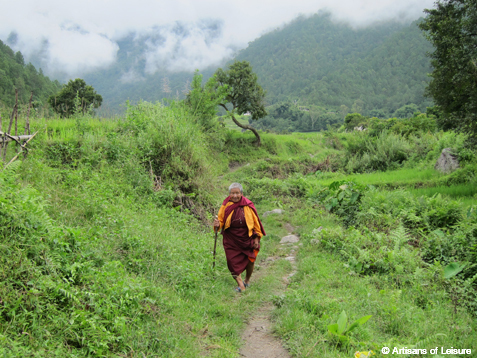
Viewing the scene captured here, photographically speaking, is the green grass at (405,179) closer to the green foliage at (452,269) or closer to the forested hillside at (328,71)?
the green foliage at (452,269)

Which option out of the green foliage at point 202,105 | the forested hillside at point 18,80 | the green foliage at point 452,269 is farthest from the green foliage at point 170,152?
the forested hillside at point 18,80

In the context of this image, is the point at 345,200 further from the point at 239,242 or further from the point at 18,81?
the point at 18,81

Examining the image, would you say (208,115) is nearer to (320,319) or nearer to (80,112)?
(80,112)

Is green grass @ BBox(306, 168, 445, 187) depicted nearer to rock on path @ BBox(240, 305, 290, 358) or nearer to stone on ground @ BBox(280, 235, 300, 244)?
stone on ground @ BBox(280, 235, 300, 244)

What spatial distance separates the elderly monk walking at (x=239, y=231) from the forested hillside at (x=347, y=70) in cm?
9159

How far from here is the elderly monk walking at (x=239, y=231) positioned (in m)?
5.78

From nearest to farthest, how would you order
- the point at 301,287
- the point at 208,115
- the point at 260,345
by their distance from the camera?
the point at 260,345 < the point at 301,287 < the point at 208,115

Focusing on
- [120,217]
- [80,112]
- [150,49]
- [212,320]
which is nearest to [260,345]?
[212,320]

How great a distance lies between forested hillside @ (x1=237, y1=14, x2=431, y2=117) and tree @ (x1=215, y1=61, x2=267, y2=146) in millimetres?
72777

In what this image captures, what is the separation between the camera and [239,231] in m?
5.82

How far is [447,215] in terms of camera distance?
797 centimetres

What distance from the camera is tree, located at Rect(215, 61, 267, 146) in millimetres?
25891

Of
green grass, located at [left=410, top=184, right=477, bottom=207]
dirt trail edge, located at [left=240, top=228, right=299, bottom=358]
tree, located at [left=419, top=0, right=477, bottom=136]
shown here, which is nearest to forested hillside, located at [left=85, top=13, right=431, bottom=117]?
tree, located at [left=419, top=0, right=477, bottom=136]

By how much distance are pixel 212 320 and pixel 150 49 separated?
180 meters
